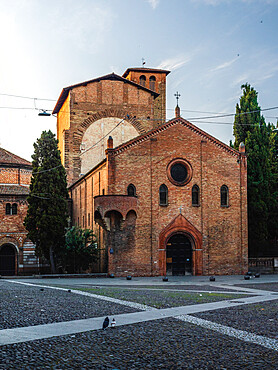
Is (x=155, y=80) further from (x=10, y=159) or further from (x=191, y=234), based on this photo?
(x=191, y=234)

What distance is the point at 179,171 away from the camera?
1189 inches

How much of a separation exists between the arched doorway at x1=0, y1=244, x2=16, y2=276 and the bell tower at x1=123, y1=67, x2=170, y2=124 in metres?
23.5

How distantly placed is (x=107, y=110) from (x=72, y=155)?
18.4 feet

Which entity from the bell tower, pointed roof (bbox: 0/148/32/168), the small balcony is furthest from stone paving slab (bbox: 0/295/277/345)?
the bell tower

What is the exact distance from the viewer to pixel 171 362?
7.28m

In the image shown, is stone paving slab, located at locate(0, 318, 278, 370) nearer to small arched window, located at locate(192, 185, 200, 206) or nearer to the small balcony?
the small balcony

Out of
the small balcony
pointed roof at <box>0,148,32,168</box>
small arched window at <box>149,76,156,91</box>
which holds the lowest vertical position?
the small balcony

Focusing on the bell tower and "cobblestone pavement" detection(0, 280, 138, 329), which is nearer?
"cobblestone pavement" detection(0, 280, 138, 329)

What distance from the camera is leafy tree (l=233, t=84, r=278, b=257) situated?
3362 cm

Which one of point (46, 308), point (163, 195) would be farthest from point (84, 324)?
point (163, 195)

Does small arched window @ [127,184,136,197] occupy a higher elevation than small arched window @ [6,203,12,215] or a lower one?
higher

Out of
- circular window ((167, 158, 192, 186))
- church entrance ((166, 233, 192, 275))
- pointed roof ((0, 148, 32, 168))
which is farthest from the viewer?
pointed roof ((0, 148, 32, 168))

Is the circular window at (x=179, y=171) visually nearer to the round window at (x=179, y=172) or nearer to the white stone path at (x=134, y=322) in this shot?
the round window at (x=179, y=172)

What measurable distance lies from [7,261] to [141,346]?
29.8 meters
